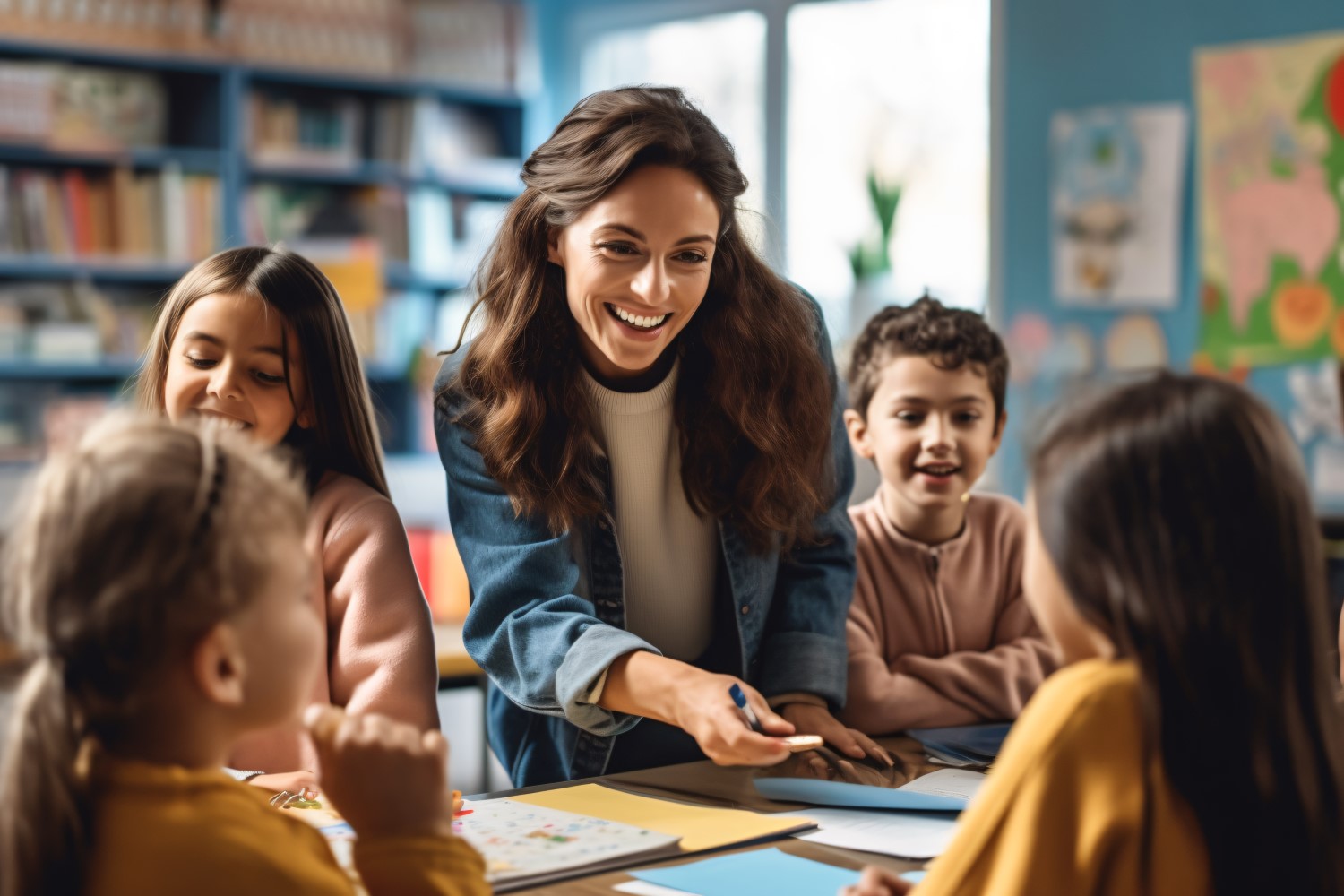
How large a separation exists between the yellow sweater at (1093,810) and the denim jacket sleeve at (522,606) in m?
0.67

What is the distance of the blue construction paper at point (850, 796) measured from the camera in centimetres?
120

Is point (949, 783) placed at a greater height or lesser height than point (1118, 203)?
lesser

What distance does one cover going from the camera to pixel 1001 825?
0.71 m

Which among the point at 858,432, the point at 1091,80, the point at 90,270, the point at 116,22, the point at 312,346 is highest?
the point at 116,22

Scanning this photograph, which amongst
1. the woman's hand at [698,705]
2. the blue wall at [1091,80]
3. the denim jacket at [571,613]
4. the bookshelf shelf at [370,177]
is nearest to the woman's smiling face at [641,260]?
the denim jacket at [571,613]

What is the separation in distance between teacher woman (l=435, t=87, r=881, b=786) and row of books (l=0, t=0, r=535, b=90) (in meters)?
3.85

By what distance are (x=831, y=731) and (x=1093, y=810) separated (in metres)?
0.80

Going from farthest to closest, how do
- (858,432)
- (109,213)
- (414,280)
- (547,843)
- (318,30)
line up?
(414,280) → (318,30) → (109,213) → (858,432) → (547,843)

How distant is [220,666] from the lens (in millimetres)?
743

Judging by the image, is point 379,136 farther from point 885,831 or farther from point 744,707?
point 885,831

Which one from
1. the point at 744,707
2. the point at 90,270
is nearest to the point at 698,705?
the point at 744,707

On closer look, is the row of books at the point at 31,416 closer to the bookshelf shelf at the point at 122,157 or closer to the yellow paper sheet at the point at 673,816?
the bookshelf shelf at the point at 122,157

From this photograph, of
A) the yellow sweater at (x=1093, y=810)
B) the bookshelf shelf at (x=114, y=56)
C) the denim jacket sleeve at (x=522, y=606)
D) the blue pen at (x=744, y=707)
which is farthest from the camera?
the bookshelf shelf at (x=114, y=56)

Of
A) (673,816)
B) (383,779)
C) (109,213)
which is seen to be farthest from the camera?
(109,213)
